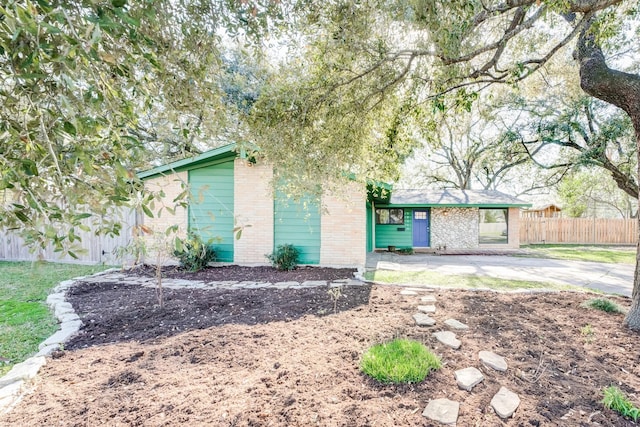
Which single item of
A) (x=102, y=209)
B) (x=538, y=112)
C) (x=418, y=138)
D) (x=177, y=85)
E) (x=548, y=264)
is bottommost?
(x=548, y=264)

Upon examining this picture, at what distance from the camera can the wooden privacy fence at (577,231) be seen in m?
18.1

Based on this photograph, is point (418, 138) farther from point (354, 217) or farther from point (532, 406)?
point (532, 406)

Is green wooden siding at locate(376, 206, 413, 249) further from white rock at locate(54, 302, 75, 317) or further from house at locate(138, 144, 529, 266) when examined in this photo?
white rock at locate(54, 302, 75, 317)

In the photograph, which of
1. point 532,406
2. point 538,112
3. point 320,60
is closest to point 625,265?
point 538,112

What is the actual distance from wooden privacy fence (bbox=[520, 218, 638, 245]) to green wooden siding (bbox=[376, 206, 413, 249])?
8229 millimetres

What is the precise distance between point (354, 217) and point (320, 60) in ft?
16.2

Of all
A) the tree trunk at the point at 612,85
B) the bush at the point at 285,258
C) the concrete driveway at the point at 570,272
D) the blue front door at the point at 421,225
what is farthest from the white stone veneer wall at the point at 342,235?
the blue front door at the point at 421,225

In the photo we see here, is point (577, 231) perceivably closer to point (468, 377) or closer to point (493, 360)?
point (493, 360)

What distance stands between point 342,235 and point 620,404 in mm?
6386

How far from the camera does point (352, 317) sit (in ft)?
13.2

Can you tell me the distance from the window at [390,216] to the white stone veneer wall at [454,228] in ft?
4.95

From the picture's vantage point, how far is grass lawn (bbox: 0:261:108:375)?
3.31m

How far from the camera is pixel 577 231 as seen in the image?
18453 mm

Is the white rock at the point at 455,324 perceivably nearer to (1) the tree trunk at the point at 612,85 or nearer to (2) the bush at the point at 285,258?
(1) the tree trunk at the point at 612,85
